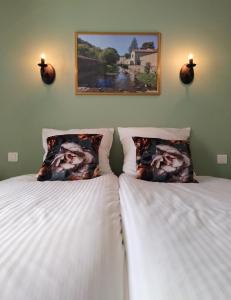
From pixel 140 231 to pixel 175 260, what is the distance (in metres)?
0.20

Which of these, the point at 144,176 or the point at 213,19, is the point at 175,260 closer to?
the point at 144,176

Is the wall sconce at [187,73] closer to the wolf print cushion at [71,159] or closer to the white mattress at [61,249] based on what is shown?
the wolf print cushion at [71,159]

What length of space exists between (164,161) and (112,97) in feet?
2.88

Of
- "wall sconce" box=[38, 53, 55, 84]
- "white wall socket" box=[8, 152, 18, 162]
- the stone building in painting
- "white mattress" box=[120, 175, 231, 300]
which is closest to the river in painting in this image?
the stone building in painting

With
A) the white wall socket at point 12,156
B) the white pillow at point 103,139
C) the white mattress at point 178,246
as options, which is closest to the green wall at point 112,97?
the white wall socket at point 12,156

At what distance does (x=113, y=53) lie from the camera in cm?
211

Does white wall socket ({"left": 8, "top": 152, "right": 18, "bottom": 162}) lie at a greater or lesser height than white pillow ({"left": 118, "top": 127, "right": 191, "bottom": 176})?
lesser

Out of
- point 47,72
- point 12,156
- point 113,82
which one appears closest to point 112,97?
point 113,82

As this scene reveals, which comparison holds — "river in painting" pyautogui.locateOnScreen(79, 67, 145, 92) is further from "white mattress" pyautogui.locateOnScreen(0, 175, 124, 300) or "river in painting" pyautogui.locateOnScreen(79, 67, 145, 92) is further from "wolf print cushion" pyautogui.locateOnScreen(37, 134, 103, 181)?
"white mattress" pyautogui.locateOnScreen(0, 175, 124, 300)

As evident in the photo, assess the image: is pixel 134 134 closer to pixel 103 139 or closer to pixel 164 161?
pixel 103 139

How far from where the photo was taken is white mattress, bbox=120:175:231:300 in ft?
1.53

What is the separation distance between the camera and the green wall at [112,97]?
2072 mm

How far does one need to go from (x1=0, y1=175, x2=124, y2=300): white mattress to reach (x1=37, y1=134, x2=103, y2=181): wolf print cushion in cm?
50

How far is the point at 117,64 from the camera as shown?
212cm
